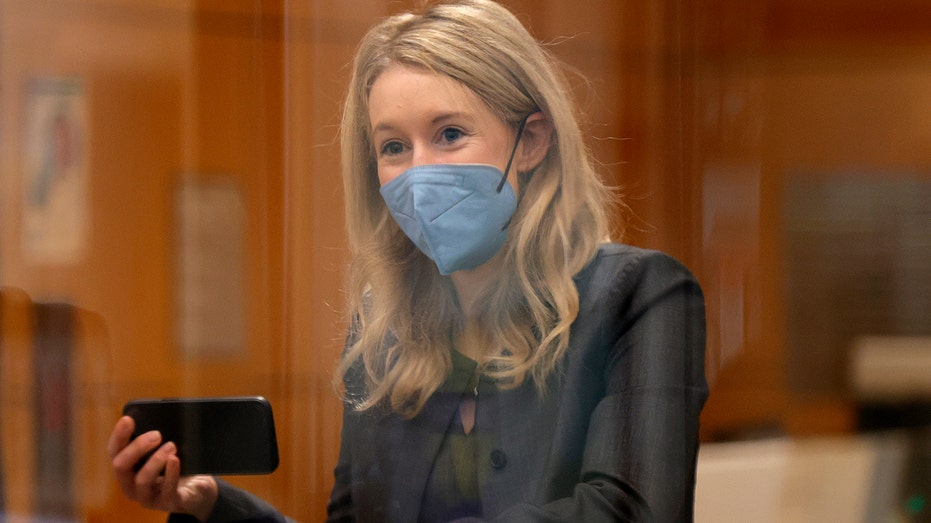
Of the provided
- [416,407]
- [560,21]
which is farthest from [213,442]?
[560,21]

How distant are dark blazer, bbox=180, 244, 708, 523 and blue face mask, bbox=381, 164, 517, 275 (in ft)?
0.35

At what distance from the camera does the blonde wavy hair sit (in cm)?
90

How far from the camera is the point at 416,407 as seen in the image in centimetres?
95

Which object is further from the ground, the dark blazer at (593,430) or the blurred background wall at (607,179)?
the blurred background wall at (607,179)

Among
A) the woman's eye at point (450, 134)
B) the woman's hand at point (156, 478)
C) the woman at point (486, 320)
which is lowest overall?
the woman's hand at point (156, 478)

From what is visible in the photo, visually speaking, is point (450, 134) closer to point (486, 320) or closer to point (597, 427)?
point (486, 320)

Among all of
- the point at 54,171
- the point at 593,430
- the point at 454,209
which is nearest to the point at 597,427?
the point at 593,430

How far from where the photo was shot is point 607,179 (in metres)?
0.92

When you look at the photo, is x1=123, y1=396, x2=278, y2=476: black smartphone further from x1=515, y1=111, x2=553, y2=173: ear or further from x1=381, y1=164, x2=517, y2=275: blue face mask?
x1=515, y1=111, x2=553, y2=173: ear

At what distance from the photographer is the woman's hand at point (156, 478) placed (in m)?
0.95

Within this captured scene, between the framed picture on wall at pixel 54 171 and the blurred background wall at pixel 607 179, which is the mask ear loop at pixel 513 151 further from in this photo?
the framed picture on wall at pixel 54 171

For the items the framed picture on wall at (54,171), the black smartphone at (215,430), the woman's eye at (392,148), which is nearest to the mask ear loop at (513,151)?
the woman's eye at (392,148)

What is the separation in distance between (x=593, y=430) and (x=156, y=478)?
1.44 ft

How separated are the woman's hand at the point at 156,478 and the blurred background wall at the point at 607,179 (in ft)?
0.08
